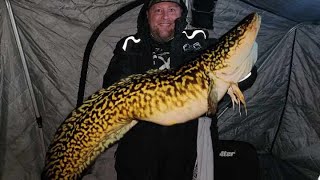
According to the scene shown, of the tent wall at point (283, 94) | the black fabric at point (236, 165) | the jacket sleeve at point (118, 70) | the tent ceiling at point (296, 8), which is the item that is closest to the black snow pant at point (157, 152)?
the jacket sleeve at point (118, 70)

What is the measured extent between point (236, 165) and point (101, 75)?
1.77 meters

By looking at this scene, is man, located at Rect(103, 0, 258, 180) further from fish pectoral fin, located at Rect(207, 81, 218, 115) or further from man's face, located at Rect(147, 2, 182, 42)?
fish pectoral fin, located at Rect(207, 81, 218, 115)

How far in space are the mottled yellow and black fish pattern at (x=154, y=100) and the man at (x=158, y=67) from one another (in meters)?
0.21

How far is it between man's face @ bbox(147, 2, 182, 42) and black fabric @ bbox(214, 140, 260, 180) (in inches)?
49.7

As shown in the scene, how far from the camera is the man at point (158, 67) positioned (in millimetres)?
2924

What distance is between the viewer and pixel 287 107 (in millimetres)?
4648

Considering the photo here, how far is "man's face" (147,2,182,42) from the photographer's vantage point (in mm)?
3246

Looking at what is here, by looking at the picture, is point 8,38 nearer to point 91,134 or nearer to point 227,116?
point 91,134

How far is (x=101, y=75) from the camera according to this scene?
4.11 meters

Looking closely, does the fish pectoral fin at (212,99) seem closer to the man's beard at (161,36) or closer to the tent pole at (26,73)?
the man's beard at (161,36)

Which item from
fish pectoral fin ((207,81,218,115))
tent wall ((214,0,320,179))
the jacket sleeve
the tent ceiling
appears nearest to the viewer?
fish pectoral fin ((207,81,218,115))

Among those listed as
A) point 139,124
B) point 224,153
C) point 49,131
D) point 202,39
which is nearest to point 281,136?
point 224,153

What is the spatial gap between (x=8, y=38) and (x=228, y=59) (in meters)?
2.34

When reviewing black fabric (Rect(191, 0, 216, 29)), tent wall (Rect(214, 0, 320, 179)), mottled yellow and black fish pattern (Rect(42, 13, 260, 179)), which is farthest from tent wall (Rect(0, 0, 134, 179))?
tent wall (Rect(214, 0, 320, 179))
